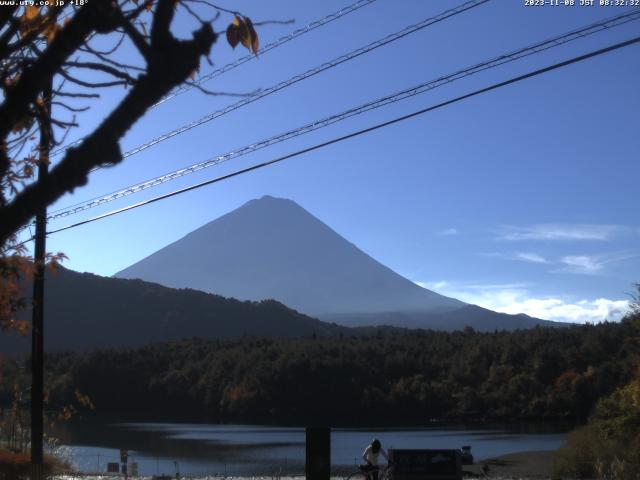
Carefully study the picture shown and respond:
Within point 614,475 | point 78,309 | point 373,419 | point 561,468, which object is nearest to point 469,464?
point 561,468

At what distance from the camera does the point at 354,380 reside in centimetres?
7462

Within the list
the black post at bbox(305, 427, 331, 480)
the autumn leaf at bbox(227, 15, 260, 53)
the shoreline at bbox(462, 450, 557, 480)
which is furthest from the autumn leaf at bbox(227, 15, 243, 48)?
the shoreline at bbox(462, 450, 557, 480)

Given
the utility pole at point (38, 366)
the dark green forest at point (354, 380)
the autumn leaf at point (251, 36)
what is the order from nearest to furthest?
the autumn leaf at point (251, 36)
the utility pole at point (38, 366)
the dark green forest at point (354, 380)

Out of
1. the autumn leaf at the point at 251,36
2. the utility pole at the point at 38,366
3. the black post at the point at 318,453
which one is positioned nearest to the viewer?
the autumn leaf at the point at 251,36

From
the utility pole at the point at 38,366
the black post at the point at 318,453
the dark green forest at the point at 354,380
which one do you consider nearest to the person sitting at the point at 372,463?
the black post at the point at 318,453

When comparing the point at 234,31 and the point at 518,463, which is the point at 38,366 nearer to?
the point at 234,31

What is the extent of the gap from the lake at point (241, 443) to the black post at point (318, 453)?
1760 centimetres

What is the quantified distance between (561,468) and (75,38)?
2589 centimetres

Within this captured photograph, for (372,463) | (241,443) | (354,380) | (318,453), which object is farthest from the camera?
(354,380)

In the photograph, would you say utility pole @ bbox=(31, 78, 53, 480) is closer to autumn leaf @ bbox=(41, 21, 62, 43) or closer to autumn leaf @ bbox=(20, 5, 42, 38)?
autumn leaf @ bbox=(20, 5, 42, 38)

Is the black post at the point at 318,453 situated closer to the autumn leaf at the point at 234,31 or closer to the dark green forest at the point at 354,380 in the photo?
the autumn leaf at the point at 234,31

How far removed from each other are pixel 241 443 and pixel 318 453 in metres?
38.3

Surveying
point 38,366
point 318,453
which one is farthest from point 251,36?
point 38,366

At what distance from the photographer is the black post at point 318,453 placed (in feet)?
39.1
